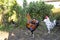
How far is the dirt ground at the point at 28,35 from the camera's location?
6273mm

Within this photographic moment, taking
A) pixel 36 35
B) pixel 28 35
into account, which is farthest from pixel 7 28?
pixel 36 35

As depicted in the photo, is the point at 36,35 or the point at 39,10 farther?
the point at 39,10

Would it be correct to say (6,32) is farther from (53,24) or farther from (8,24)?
(53,24)

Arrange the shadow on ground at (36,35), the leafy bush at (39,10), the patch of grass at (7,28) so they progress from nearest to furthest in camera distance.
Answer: the shadow on ground at (36,35) → the patch of grass at (7,28) → the leafy bush at (39,10)

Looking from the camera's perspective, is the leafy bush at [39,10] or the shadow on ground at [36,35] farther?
the leafy bush at [39,10]

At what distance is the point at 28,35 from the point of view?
21.4 ft

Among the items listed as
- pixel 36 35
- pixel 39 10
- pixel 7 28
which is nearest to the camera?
pixel 36 35

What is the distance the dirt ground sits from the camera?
247 inches

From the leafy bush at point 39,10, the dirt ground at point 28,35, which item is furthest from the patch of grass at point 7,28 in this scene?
the leafy bush at point 39,10

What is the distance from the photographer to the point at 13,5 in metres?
7.67

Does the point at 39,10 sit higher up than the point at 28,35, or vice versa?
the point at 39,10

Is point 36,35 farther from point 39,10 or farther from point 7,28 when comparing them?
point 39,10

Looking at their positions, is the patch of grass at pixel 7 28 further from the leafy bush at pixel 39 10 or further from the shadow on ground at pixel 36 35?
the leafy bush at pixel 39 10

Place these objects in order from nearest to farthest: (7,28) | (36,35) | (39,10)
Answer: (36,35) → (7,28) → (39,10)
